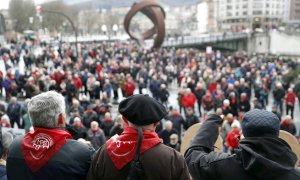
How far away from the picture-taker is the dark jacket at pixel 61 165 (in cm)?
275

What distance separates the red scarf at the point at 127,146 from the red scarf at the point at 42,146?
0.40 metres

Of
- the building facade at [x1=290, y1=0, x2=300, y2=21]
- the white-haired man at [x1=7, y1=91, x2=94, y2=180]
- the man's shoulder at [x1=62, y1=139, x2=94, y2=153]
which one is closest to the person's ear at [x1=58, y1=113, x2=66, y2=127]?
the white-haired man at [x1=7, y1=91, x2=94, y2=180]

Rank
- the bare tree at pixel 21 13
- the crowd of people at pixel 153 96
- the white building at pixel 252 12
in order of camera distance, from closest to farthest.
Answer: the crowd of people at pixel 153 96
the bare tree at pixel 21 13
the white building at pixel 252 12

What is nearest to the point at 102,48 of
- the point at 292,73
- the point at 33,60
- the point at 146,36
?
the point at 146,36

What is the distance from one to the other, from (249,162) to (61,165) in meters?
1.28

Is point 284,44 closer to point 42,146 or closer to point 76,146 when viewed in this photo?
point 76,146

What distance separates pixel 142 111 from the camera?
2594 mm

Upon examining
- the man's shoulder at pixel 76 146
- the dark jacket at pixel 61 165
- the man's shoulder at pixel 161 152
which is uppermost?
the man's shoulder at pixel 161 152

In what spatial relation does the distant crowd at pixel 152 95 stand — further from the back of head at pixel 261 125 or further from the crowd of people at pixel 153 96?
the back of head at pixel 261 125

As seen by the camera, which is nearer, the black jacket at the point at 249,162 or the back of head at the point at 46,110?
the black jacket at the point at 249,162

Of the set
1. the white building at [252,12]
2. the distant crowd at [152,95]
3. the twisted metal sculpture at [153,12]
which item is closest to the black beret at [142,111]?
the distant crowd at [152,95]

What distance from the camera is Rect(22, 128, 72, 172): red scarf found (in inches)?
109

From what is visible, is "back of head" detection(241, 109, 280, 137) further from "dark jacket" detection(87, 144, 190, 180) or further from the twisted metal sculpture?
the twisted metal sculpture

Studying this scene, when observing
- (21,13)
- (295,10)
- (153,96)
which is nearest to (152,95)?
(153,96)
